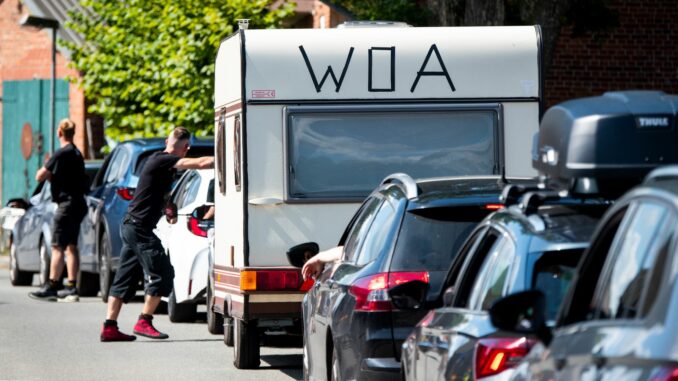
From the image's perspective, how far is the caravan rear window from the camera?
12.1 meters

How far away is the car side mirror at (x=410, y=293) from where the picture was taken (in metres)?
6.95

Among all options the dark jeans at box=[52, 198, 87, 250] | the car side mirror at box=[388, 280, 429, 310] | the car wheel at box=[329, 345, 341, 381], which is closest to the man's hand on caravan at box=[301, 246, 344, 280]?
the car wheel at box=[329, 345, 341, 381]

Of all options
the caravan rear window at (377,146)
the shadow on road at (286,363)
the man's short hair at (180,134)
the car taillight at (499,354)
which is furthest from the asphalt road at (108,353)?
the car taillight at (499,354)

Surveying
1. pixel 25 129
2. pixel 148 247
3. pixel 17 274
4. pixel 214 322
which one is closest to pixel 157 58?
pixel 17 274

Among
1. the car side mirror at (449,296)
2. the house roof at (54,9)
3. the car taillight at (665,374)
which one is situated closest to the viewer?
the car taillight at (665,374)

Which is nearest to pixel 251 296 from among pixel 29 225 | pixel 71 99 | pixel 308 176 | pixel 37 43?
pixel 308 176

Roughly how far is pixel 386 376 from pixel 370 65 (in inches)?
176

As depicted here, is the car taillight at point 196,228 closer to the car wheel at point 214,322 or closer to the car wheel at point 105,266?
the car wheel at point 214,322

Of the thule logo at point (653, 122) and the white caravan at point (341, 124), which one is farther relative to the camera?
the white caravan at point (341, 124)

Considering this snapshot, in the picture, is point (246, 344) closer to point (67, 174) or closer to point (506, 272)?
point (506, 272)

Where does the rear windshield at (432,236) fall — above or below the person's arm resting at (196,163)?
above

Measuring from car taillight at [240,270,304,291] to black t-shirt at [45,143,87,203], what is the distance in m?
7.76

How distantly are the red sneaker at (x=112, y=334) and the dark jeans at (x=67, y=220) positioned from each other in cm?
462

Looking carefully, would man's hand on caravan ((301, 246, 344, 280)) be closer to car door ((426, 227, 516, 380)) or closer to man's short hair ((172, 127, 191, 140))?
car door ((426, 227, 516, 380))
